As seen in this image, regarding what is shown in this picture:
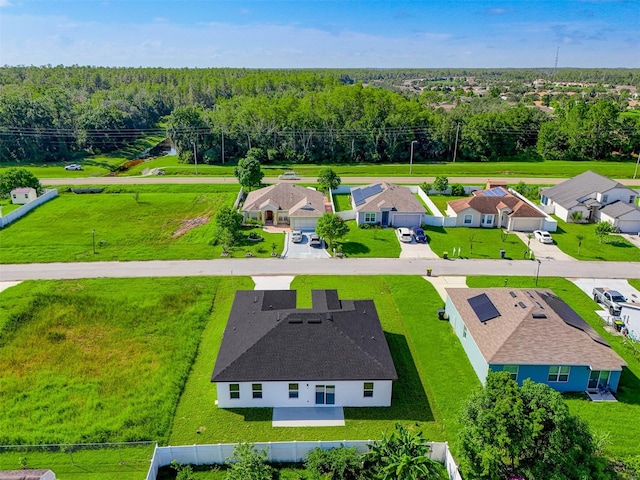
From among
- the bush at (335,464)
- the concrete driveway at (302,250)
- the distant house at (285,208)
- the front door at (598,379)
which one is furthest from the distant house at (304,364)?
the distant house at (285,208)

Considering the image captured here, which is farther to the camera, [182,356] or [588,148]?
[588,148]

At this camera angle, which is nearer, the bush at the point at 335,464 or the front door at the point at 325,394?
the bush at the point at 335,464

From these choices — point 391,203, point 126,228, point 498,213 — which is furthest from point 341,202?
point 126,228

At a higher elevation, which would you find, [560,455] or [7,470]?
[560,455]

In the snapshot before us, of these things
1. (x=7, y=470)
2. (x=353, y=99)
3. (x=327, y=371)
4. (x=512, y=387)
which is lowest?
(x=7, y=470)

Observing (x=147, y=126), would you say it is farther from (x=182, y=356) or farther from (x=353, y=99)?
(x=182, y=356)

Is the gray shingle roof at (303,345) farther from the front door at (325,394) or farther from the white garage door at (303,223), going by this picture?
the white garage door at (303,223)

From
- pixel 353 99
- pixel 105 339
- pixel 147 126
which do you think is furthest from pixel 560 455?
pixel 147 126

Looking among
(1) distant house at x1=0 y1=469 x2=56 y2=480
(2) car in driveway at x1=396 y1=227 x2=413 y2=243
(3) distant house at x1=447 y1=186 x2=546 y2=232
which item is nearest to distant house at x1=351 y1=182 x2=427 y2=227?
(2) car in driveway at x1=396 y1=227 x2=413 y2=243
